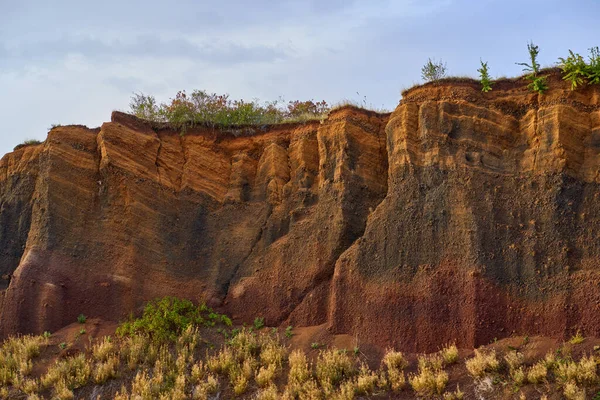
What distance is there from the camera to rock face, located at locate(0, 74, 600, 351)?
15.3 meters

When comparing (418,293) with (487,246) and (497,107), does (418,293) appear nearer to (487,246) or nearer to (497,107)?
(487,246)

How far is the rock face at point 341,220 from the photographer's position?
15.3 m

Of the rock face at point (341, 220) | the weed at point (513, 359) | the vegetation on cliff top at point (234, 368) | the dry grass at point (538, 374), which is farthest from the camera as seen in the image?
the rock face at point (341, 220)

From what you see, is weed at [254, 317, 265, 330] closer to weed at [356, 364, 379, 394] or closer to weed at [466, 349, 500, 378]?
weed at [356, 364, 379, 394]

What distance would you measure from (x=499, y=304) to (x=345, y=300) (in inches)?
147

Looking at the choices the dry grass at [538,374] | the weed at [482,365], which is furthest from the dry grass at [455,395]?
the dry grass at [538,374]

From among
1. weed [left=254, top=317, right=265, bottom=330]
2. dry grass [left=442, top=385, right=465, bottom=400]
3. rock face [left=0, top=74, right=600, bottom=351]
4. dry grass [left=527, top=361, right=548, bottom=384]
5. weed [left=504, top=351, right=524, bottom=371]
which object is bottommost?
dry grass [left=442, top=385, right=465, bottom=400]

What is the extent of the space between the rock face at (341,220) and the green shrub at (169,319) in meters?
0.50

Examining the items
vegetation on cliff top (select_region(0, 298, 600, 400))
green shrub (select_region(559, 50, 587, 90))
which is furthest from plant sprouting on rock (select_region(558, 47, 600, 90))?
vegetation on cliff top (select_region(0, 298, 600, 400))

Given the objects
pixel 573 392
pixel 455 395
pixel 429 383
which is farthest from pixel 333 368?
pixel 573 392

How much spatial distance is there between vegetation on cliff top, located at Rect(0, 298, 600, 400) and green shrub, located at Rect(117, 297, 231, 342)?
0.03 metres

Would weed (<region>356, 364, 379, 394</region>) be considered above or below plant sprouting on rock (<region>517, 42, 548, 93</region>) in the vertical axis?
below

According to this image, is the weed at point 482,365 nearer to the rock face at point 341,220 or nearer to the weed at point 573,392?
the rock face at point 341,220

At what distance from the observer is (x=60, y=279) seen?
18141 mm
